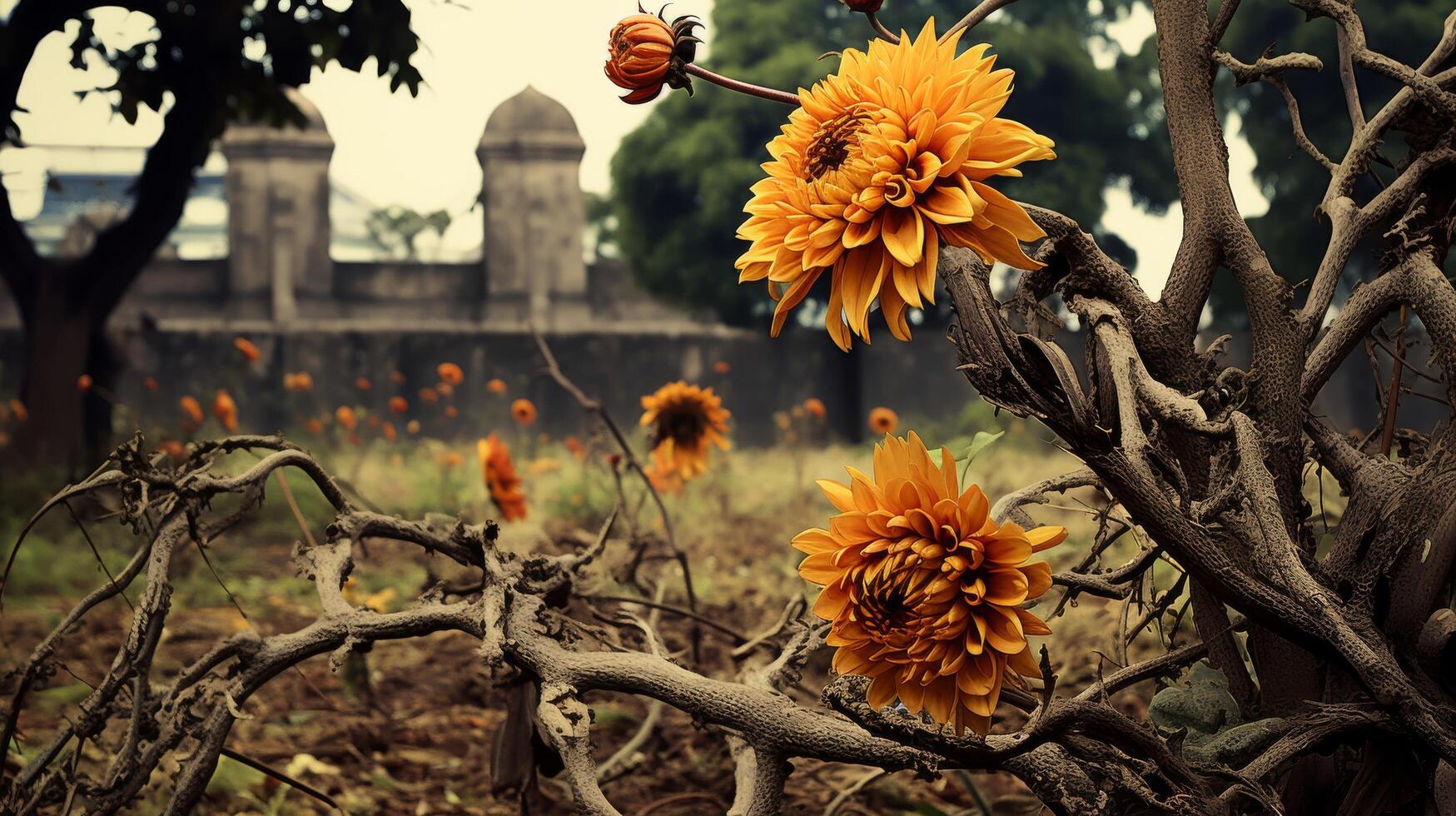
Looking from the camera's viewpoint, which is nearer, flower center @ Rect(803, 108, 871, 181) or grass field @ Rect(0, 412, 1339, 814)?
flower center @ Rect(803, 108, 871, 181)

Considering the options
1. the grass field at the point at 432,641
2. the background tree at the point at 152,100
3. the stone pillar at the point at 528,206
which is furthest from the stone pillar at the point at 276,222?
the grass field at the point at 432,641

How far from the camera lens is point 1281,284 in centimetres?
104

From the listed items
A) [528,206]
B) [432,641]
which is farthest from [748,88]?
[528,206]

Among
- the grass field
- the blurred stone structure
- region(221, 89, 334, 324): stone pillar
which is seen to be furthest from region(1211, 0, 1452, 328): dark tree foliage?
region(221, 89, 334, 324): stone pillar

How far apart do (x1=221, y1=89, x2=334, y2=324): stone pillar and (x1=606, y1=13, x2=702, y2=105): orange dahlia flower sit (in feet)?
47.4

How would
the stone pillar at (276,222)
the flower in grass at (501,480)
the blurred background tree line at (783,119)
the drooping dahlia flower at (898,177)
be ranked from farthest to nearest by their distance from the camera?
the stone pillar at (276,222) → the blurred background tree line at (783,119) → the flower in grass at (501,480) → the drooping dahlia flower at (898,177)

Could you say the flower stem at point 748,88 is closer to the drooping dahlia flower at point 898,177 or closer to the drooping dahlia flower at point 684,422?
the drooping dahlia flower at point 898,177

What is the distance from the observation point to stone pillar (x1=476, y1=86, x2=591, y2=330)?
14898 mm

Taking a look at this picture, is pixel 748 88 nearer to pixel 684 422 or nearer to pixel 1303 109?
pixel 684 422

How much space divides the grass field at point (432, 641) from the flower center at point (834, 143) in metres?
0.37

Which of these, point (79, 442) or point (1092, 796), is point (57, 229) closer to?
point (79, 442)

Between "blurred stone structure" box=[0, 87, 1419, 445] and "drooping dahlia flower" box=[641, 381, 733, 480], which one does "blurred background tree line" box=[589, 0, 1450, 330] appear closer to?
"blurred stone structure" box=[0, 87, 1419, 445]

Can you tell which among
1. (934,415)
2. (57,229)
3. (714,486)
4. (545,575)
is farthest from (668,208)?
(545,575)

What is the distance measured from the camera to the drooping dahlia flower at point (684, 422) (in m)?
2.91
